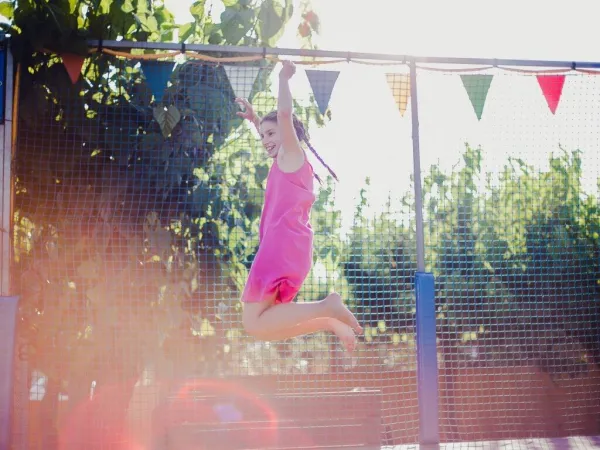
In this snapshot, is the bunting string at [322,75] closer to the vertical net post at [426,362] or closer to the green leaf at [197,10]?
the green leaf at [197,10]

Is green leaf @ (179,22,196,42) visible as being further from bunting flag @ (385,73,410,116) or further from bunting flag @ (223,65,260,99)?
bunting flag @ (385,73,410,116)

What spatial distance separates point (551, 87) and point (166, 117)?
7.60 feet

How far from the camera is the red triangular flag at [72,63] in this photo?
13.9 feet

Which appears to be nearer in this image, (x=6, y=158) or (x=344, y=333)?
(x=344, y=333)

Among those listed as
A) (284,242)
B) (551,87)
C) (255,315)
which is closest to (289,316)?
(255,315)

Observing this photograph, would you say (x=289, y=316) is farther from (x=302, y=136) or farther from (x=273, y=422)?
(x=273, y=422)

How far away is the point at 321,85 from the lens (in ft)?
14.6

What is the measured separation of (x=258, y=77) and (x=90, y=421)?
2.21 metres

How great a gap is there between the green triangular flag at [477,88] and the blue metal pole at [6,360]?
2.80 metres

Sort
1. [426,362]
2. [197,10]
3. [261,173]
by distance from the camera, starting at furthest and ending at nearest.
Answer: [197,10] → [261,173] → [426,362]

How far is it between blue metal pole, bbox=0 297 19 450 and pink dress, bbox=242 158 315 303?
1.46 m

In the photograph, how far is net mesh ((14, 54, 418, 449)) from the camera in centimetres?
438

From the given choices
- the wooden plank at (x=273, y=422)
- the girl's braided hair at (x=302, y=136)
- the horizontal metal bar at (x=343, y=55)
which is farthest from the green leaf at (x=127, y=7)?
the wooden plank at (x=273, y=422)

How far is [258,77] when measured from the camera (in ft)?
15.0
